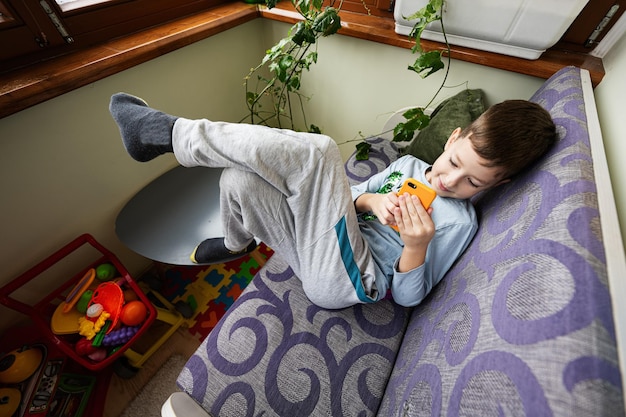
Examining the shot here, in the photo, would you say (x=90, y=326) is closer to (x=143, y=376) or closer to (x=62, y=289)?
(x=62, y=289)

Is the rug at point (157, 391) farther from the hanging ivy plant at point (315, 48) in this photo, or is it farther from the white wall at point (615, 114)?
the white wall at point (615, 114)

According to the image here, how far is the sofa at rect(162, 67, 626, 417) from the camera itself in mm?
308

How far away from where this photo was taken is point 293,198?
61 cm

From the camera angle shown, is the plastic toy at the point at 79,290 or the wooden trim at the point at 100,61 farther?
the plastic toy at the point at 79,290

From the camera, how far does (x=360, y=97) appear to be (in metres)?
1.29

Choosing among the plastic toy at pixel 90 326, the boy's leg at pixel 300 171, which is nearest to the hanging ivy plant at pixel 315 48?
the boy's leg at pixel 300 171

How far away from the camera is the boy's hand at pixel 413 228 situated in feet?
1.97

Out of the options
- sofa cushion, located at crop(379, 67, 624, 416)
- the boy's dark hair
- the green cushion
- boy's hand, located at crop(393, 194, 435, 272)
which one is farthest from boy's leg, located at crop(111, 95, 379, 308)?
the green cushion

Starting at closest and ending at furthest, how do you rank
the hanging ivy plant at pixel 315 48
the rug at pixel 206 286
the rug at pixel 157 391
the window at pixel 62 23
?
the window at pixel 62 23 < the hanging ivy plant at pixel 315 48 < the rug at pixel 157 391 < the rug at pixel 206 286

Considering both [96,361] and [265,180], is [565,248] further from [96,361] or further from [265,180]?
[96,361]

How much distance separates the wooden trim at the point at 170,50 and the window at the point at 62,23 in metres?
0.03

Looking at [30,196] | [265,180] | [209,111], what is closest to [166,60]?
[209,111]

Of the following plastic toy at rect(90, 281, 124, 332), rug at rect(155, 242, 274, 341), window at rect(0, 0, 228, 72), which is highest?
window at rect(0, 0, 228, 72)

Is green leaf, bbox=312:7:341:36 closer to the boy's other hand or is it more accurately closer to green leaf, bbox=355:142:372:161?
green leaf, bbox=355:142:372:161
